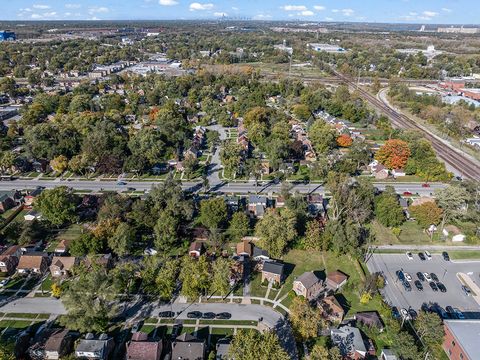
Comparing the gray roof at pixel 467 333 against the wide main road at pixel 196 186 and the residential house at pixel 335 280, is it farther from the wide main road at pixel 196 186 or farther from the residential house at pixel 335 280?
the wide main road at pixel 196 186

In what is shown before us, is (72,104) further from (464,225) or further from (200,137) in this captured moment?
(464,225)

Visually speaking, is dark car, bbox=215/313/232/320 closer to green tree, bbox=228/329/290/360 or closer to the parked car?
green tree, bbox=228/329/290/360

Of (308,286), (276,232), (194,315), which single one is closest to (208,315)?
(194,315)

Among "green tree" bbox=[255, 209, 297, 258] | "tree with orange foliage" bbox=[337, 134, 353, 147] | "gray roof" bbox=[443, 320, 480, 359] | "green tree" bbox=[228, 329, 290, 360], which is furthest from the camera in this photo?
"tree with orange foliage" bbox=[337, 134, 353, 147]

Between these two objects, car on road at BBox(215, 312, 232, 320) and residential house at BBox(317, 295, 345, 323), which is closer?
residential house at BBox(317, 295, 345, 323)

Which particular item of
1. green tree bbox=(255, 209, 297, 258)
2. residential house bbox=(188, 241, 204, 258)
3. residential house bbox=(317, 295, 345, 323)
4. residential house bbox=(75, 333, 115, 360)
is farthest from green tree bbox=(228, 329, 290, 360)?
residential house bbox=(188, 241, 204, 258)

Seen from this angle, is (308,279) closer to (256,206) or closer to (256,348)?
(256,348)

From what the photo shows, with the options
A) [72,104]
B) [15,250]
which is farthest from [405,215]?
[72,104]
